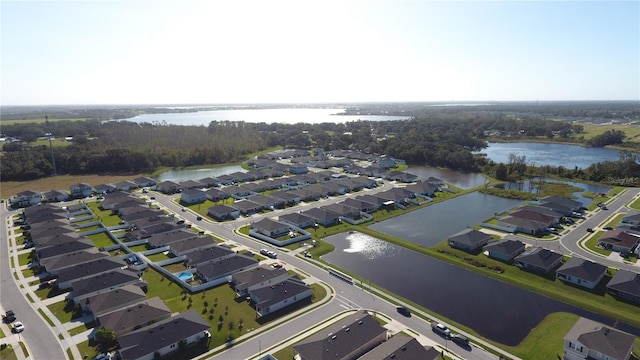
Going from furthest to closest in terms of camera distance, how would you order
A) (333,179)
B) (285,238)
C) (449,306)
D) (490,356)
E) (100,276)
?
(333,179) → (285,238) → (100,276) → (449,306) → (490,356)

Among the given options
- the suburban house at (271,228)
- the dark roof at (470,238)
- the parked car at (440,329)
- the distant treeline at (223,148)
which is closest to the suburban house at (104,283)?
the suburban house at (271,228)

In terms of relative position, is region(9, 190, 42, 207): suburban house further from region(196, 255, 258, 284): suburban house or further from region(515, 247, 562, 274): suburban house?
region(515, 247, 562, 274): suburban house

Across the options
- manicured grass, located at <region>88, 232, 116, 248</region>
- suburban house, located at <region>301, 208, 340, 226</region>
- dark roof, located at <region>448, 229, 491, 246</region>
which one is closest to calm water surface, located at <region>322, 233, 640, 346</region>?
dark roof, located at <region>448, 229, 491, 246</region>

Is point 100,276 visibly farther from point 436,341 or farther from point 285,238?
point 436,341

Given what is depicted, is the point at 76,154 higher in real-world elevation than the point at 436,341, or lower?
higher

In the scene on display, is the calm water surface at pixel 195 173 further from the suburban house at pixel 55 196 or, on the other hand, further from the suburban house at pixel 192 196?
the suburban house at pixel 192 196

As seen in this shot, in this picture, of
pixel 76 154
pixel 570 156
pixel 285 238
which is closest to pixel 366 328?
pixel 285 238

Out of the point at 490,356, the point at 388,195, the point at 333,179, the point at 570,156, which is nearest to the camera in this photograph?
the point at 490,356
